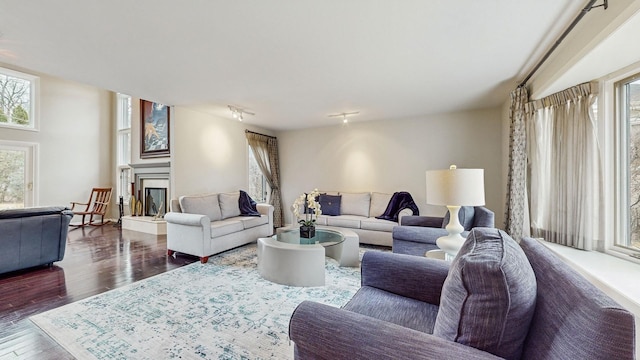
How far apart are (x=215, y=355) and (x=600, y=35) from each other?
3.29 m

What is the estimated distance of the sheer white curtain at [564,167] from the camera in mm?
2240

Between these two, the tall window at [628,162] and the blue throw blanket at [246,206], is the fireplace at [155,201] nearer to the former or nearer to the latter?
the blue throw blanket at [246,206]

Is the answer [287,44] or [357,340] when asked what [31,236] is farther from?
[357,340]

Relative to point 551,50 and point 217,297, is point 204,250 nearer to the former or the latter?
point 217,297

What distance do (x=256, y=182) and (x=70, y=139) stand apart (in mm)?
4656

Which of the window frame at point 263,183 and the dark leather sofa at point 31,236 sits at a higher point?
the window frame at point 263,183

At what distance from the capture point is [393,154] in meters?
5.19

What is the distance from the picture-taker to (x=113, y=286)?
270cm

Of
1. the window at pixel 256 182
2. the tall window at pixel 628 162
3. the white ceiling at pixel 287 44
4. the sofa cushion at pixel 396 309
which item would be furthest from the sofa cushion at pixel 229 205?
the tall window at pixel 628 162

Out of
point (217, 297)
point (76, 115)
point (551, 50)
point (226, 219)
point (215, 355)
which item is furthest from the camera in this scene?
point (76, 115)

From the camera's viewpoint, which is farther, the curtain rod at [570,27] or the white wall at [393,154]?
the white wall at [393,154]

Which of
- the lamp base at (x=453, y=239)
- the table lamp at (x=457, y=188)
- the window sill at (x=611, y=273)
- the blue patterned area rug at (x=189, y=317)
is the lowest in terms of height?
the blue patterned area rug at (x=189, y=317)

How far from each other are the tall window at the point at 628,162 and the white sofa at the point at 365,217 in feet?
7.73

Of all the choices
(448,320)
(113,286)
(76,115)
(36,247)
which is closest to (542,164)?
(448,320)
